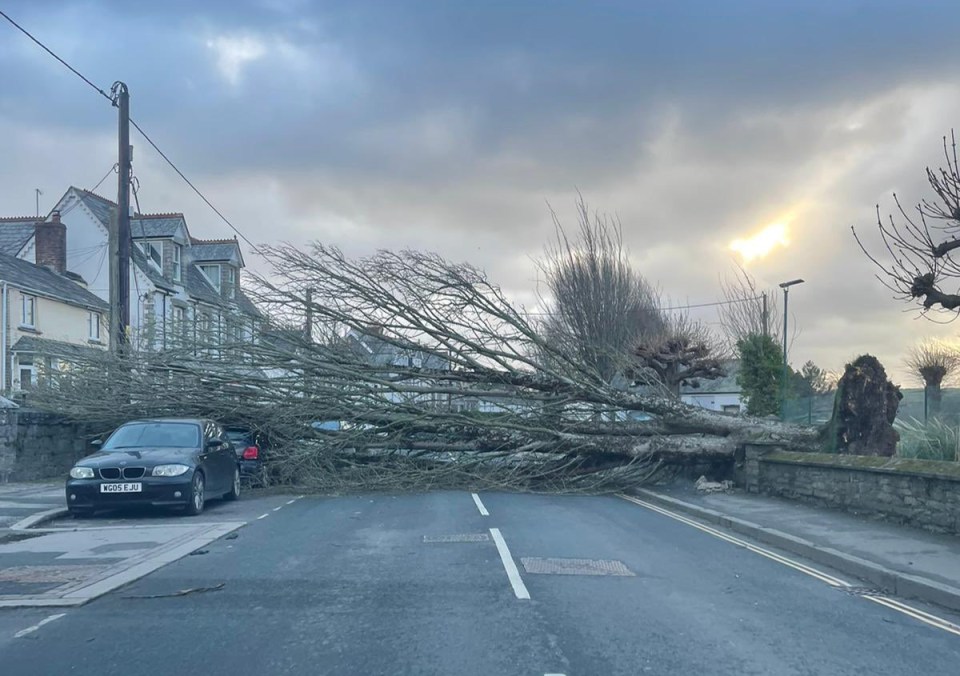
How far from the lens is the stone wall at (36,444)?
1866cm

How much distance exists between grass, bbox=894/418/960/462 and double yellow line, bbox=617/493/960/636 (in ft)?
13.4

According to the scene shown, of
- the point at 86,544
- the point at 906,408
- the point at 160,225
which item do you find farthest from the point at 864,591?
the point at 160,225

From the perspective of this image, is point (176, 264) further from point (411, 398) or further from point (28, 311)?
point (411, 398)

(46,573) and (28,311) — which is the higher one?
(28,311)

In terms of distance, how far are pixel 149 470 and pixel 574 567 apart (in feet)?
23.6

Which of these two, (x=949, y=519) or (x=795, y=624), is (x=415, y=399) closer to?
(x=949, y=519)

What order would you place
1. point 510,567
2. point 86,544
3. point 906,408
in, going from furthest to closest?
point 906,408 < point 86,544 < point 510,567

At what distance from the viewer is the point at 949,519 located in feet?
36.9

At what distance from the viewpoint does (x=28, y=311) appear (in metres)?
31.8

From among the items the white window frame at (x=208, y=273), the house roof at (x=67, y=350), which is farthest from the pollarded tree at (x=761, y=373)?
the white window frame at (x=208, y=273)

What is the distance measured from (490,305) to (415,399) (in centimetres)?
263

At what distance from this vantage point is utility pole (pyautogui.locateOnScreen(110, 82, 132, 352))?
790 inches

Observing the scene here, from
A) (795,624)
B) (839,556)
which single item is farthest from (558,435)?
(795,624)

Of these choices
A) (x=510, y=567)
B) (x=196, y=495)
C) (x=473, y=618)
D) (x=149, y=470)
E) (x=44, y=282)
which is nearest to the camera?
(x=473, y=618)
